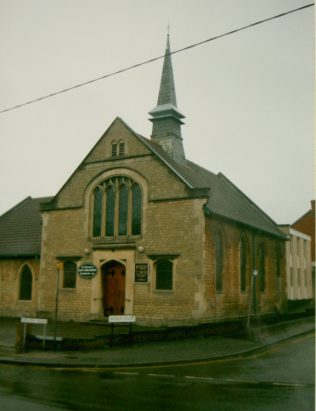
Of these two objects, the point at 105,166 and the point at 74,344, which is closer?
the point at 74,344

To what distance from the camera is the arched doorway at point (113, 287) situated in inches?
946

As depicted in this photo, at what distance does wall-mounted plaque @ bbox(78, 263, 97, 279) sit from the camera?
24166 millimetres

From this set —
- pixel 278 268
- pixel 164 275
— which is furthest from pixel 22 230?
pixel 278 268

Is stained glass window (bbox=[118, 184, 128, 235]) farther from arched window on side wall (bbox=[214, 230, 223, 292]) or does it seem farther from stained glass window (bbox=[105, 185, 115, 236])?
arched window on side wall (bbox=[214, 230, 223, 292])

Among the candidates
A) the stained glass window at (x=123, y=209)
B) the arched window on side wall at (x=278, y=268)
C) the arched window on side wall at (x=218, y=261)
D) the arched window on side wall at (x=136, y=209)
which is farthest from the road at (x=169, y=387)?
the arched window on side wall at (x=278, y=268)

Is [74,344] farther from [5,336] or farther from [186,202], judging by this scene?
[186,202]

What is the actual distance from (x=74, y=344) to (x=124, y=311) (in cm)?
748

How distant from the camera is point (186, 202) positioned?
2242cm

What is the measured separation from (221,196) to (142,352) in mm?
15879

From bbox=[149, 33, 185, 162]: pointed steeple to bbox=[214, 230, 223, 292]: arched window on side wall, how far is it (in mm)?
6346

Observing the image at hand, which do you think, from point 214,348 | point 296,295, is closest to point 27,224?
point 214,348

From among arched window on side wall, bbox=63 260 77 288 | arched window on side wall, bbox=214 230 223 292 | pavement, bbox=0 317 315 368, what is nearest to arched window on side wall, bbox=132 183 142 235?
arched window on side wall, bbox=214 230 223 292

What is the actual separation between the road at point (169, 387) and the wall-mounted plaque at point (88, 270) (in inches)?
439

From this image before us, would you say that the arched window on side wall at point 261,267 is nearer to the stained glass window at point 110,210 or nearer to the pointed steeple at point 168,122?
the pointed steeple at point 168,122
